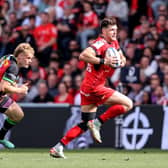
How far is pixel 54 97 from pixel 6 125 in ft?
16.4

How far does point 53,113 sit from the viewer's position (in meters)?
16.7

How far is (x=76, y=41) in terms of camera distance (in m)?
19.8

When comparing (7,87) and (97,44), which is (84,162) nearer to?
(7,87)

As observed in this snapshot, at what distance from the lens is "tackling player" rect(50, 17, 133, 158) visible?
12.8 meters

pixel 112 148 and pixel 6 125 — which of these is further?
pixel 112 148

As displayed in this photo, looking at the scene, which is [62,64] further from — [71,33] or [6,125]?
[6,125]

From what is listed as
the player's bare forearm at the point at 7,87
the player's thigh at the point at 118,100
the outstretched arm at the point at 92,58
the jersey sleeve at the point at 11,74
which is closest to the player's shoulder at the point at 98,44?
the outstretched arm at the point at 92,58

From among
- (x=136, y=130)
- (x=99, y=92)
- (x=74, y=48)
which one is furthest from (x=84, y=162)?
(x=74, y=48)

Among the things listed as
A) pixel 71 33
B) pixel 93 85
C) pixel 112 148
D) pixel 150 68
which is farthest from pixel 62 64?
pixel 93 85

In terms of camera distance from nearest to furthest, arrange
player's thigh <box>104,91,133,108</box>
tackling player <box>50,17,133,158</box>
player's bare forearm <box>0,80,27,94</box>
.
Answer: player's bare forearm <box>0,80,27,94</box>
tackling player <box>50,17,133,158</box>
player's thigh <box>104,91,133,108</box>

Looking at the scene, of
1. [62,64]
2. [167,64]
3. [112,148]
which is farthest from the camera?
[62,64]

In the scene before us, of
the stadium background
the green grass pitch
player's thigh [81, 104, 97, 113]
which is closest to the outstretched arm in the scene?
player's thigh [81, 104, 97, 113]

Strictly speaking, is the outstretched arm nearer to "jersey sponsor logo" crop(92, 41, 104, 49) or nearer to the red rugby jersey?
"jersey sponsor logo" crop(92, 41, 104, 49)

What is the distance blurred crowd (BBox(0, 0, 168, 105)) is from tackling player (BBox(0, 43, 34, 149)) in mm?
4611
